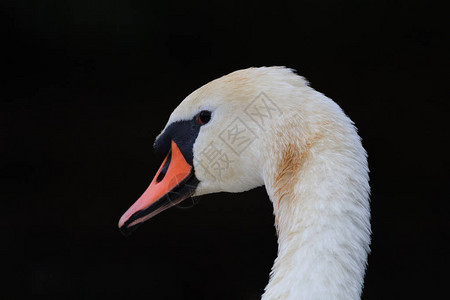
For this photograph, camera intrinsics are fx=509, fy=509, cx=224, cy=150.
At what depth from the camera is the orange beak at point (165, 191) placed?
1.84m

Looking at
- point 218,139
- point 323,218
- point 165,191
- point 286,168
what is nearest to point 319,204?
point 323,218

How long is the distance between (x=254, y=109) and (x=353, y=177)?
41cm

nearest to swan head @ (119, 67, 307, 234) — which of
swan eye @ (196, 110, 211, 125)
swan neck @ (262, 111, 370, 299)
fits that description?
swan eye @ (196, 110, 211, 125)

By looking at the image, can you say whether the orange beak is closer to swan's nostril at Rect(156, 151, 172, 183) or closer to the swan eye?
swan's nostril at Rect(156, 151, 172, 183)

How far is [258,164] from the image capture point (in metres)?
1.68

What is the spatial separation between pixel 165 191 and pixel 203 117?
0.32m

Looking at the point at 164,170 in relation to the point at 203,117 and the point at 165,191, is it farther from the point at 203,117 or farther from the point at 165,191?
the point at 203,117

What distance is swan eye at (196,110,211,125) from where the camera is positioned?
1.77 meters

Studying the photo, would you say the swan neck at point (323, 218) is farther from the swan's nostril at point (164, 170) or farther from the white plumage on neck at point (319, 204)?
the swan's nostril at point (164, 170)

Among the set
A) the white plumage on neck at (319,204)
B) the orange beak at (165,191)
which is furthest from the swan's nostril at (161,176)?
the white plumage on neck at (319,204)

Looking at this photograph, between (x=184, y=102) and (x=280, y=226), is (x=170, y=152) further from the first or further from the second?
(x=280, y=226)

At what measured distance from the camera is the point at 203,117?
179 centimetres

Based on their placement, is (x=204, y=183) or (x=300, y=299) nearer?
(x=300, y=299)

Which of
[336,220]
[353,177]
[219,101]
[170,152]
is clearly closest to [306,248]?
[336,220]
